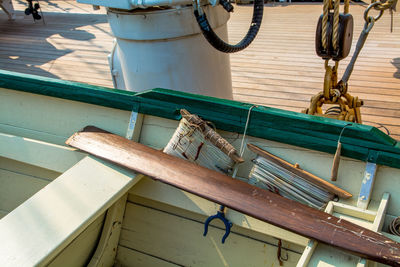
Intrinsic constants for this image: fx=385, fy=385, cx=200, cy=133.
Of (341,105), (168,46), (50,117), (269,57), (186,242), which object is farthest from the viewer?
(269,57)

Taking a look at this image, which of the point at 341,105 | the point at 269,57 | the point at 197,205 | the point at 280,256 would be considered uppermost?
the point at 269,57

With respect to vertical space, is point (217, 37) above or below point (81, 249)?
above

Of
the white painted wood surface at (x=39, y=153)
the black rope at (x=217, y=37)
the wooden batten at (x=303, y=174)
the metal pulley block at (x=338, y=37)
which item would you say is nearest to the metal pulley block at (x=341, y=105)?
the metal pulley block at (x=338, y=37)

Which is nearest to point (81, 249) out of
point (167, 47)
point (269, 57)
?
point (167, 47)

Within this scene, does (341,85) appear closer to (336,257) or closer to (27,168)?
(336,257)

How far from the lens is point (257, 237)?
171cm

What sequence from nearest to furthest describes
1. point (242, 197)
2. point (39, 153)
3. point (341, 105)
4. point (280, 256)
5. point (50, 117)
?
point (242, 197), point (280, 256), point (341, 105), point (39, 153), point (50, 117)

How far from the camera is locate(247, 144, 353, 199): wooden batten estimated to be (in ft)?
4.94

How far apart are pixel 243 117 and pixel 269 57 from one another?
2.64 meters

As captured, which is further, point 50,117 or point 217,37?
point 50,117

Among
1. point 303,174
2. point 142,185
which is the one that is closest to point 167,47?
point 142,185

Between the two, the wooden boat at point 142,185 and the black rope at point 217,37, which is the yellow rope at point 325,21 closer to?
the wooden boat at point 142,185

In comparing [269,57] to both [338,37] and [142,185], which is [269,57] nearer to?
[338,37]

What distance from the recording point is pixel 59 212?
5.00 ft
